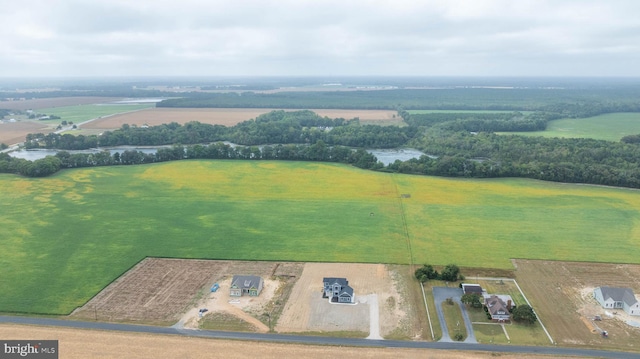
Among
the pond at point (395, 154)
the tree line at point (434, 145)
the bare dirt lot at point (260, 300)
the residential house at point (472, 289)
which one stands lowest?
the bare dirt lot at point (260, 300)

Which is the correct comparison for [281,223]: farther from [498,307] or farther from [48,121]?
[48,121]

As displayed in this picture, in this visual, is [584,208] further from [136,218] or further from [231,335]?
[136,218]

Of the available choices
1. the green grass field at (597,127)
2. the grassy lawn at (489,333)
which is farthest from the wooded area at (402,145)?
the grassy lawn at (489,333)

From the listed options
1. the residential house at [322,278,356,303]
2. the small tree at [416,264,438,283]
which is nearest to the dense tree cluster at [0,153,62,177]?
the residential house at [322,278,356,303]

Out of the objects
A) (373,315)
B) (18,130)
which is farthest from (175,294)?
(18,130)

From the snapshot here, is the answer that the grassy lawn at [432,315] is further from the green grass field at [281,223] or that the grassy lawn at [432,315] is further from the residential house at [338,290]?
the residential house at [338,290]

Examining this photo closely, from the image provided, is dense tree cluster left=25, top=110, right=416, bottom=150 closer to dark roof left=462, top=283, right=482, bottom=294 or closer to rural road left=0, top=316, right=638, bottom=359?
dark roof left=462, top=283, right=482, bottom=294
